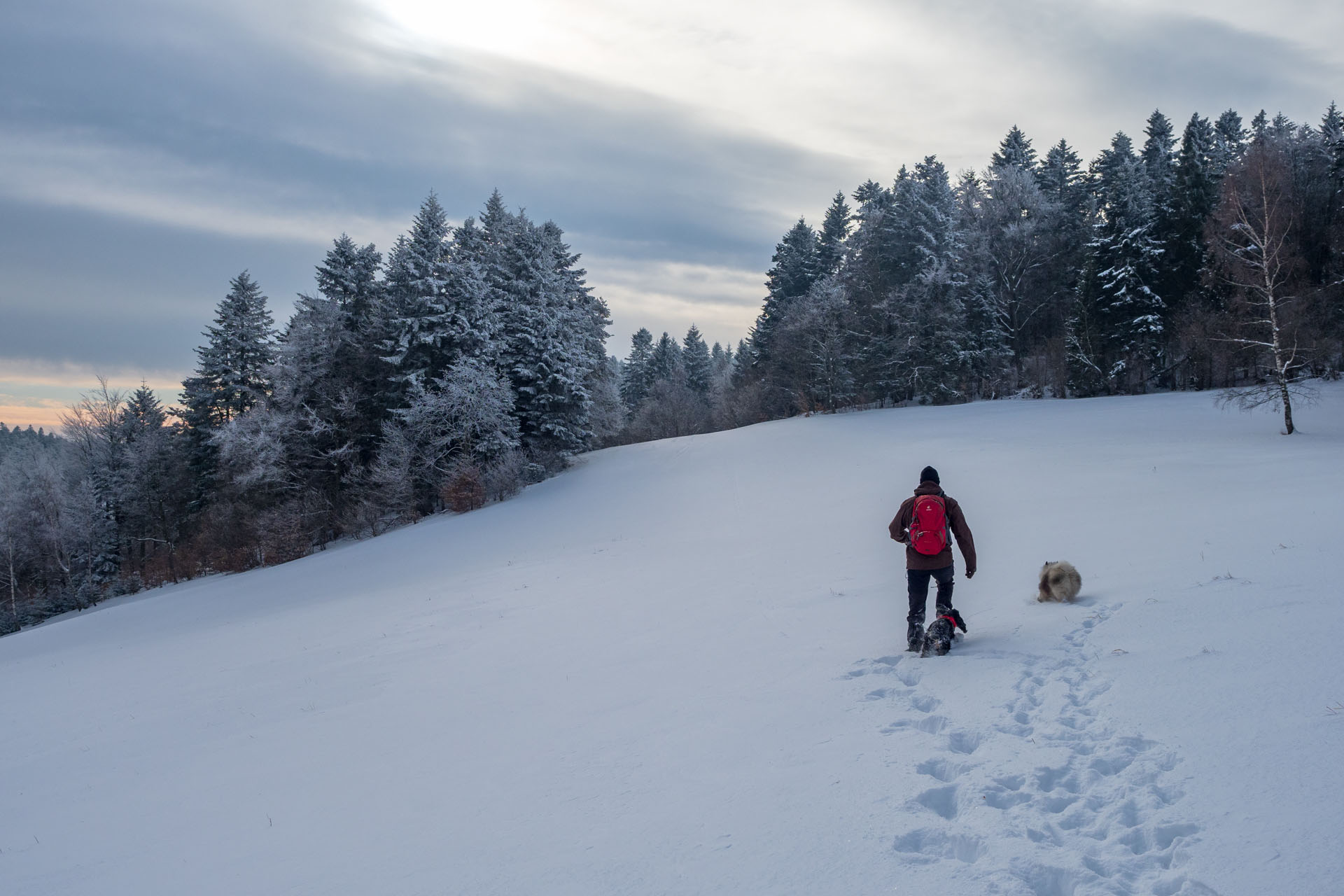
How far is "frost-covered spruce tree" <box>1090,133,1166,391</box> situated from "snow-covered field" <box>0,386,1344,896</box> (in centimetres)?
1964

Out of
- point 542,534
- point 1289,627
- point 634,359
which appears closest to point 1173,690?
point 1289,627

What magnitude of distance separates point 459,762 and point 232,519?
34663 mm

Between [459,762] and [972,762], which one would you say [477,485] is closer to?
[459,762]

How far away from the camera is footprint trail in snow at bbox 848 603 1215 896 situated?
132 inches

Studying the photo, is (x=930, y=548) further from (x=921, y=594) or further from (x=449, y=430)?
(x=449, y=430)

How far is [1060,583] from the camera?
26.1ft

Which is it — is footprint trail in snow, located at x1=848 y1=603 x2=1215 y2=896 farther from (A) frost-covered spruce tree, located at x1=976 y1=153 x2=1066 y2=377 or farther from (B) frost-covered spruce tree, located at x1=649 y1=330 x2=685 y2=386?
(B) frost-covered spruce tree, located at x1=649 y1=330 x2=685 y2=386

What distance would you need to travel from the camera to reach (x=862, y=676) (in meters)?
6.36

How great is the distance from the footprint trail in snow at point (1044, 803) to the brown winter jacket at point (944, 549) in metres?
1.53

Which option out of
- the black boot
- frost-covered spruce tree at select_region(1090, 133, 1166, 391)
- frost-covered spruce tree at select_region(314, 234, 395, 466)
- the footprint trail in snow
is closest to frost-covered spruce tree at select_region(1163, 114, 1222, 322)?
frost-covered spruce tree at select_region(1090, 133, 1166, 391)

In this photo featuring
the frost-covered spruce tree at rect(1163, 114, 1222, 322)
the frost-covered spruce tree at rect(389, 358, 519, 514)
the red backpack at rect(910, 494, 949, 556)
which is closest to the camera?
the red backpack at rect(910, 494, 949, 556)

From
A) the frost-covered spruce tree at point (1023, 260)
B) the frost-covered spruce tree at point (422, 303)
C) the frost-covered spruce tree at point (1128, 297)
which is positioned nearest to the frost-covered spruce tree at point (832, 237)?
the frost-covered spruce tree at point (1023, 260)

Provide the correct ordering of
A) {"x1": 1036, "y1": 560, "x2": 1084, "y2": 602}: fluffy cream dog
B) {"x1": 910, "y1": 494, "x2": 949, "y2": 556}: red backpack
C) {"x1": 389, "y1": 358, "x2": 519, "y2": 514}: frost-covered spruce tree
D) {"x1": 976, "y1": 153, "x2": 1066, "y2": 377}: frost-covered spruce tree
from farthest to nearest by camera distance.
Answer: {"x1": 976, "y1": 153, "x2": 1066, "y2": 377}: frost-covered spruce tree < {"x1": 389, "y1": 358, "x2": 519, "y2": 514}: frost-covered spruce tree < {"x1": 1036, "y1": 560, "x2": 1084, "y2": 602}: fluffy cream dog < {"x1": 910, "y1": 494, "x2": 949, "y2": 556}: red backpack

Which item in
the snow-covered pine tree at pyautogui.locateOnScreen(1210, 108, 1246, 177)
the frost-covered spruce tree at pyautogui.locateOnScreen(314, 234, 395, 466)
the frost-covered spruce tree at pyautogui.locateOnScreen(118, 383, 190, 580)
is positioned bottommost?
the frost-covered spruce tree at pyautogui.locateOnScreen(118, 383, 190, 580)
